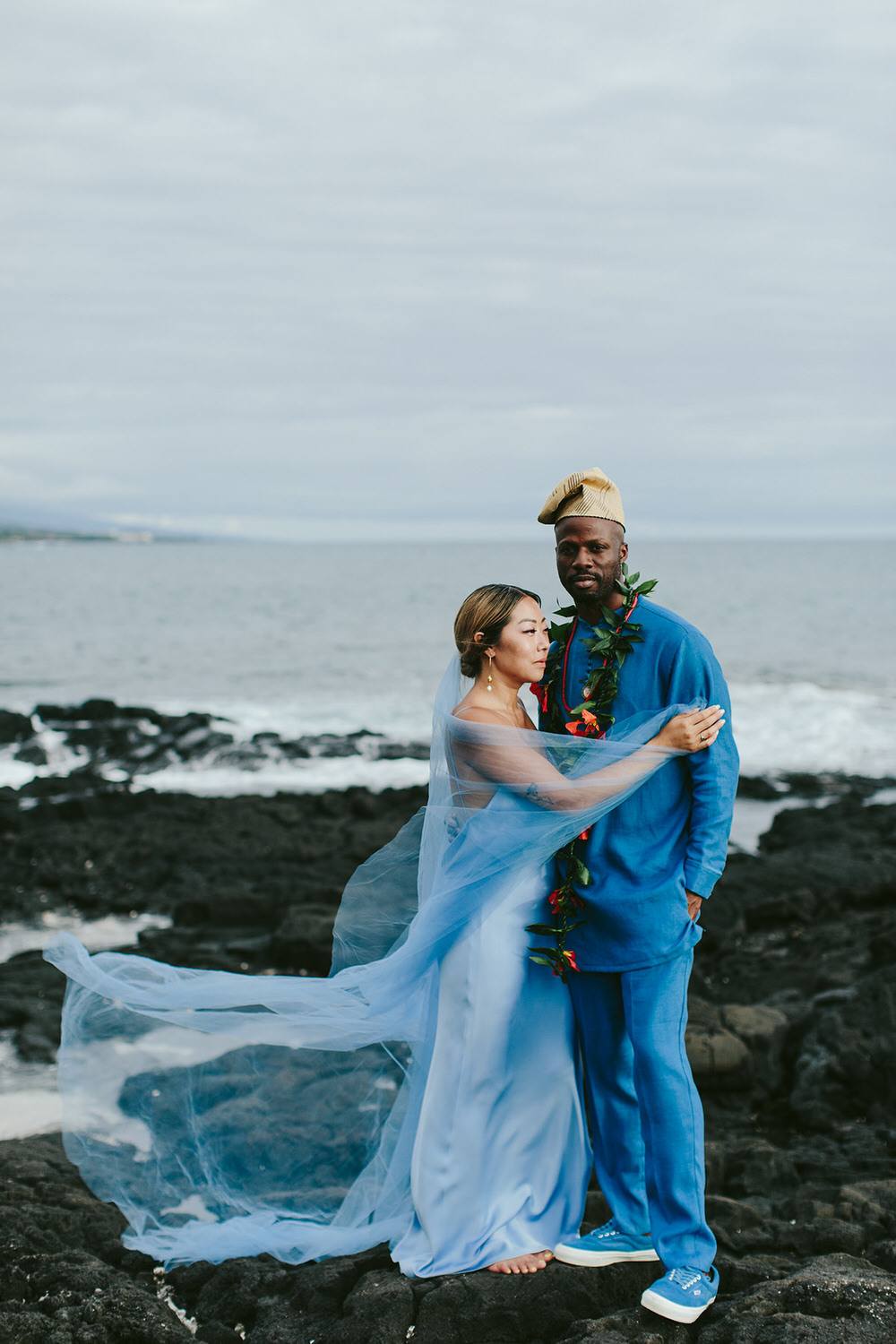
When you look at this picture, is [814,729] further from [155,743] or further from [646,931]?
[646,931]

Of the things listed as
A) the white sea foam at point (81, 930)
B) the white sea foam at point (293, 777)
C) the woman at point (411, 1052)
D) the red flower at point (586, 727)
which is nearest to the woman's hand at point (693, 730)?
the woman at point (411, 1052)

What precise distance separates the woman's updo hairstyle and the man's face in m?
0.15

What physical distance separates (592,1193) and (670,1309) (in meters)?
1.37

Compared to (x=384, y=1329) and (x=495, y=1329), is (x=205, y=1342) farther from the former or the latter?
(x=495, y=1329)

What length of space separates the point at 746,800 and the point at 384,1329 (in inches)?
568

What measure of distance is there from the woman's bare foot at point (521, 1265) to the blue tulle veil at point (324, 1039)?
1.34ft

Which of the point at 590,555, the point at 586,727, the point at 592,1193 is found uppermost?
the point at 590,555

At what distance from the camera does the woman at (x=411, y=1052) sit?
413 centimetres

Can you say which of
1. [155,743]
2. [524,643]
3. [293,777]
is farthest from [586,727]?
[155,743]

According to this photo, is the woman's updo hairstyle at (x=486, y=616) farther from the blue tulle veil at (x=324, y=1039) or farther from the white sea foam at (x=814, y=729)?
the white sea foam at (x=814, y=729)

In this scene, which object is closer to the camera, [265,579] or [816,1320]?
[816,1320]

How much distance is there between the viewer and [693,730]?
3.87 meters

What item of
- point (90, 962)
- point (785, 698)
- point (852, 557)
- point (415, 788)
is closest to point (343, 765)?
point (415, 788)

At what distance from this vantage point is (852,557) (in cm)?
11988
